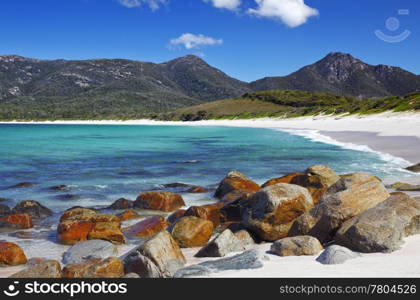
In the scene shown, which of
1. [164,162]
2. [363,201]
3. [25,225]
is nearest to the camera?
[363,201]

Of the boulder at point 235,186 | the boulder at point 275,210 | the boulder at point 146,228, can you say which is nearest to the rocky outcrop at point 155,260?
the boulder at point 275,210

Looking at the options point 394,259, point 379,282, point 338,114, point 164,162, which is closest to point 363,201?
point 394,259

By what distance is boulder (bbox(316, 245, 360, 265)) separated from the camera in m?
Result: 6.43

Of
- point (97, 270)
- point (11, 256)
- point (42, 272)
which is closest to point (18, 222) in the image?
point (11, 256)

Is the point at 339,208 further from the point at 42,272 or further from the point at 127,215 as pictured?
the point at 127,215

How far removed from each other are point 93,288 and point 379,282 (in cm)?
379

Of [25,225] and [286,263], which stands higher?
[286,263]

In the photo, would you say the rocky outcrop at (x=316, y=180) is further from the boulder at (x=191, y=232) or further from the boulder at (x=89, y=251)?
the boulder at (x=89, y=251)

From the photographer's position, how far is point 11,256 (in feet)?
28.0

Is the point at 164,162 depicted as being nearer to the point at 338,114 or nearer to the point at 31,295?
the point at 31,295

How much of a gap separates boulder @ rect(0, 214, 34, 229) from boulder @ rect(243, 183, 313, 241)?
651cm

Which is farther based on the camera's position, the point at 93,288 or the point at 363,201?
the point at 363,201

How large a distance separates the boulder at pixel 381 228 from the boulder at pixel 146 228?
16.7 feet

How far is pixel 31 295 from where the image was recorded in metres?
5.37
